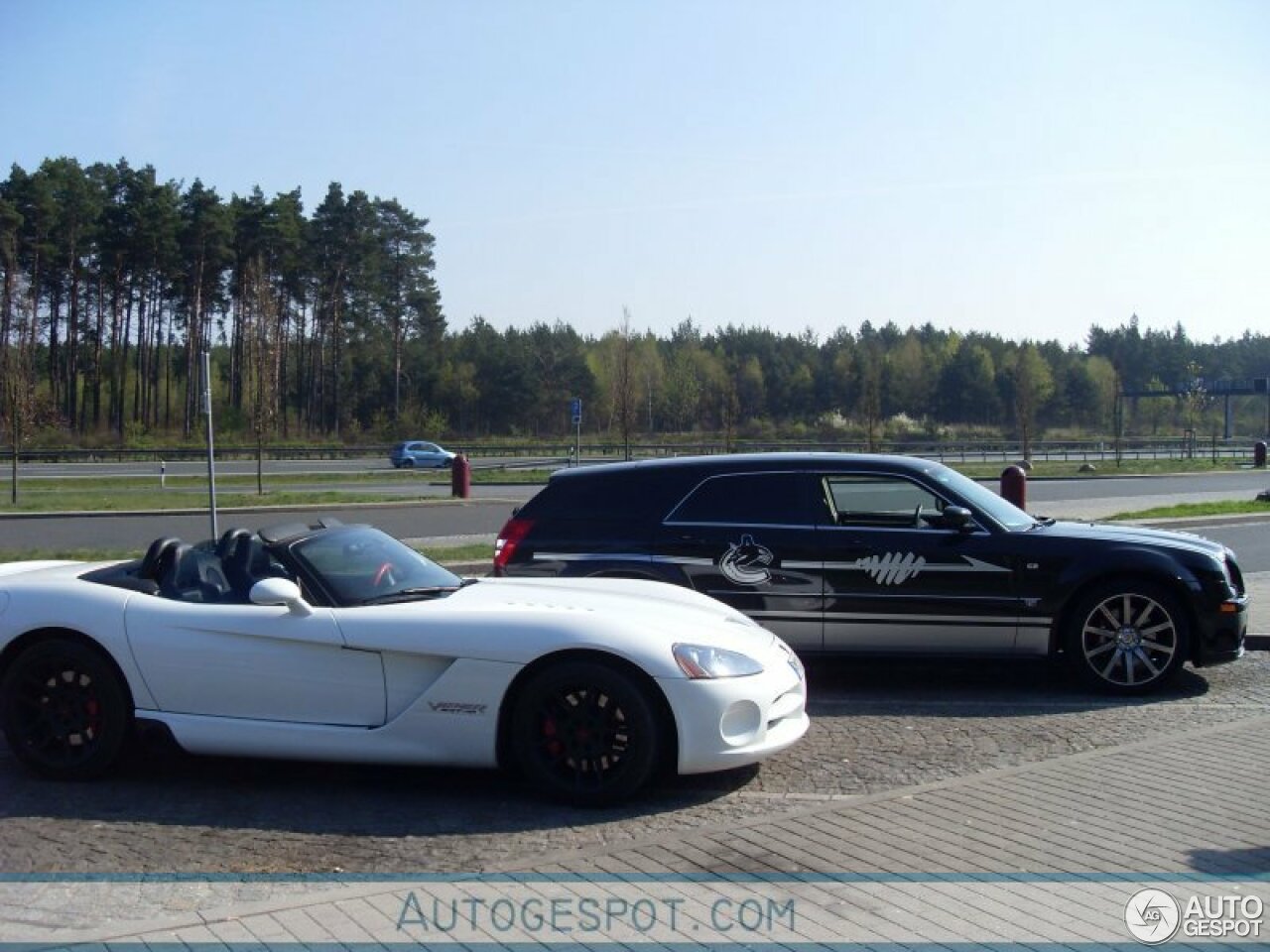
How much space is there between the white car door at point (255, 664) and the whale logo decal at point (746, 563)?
9.79 ft

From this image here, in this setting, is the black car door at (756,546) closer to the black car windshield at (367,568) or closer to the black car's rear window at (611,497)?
the black car's rear window at (611,497)

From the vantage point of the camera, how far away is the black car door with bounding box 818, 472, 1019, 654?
7.95 meters

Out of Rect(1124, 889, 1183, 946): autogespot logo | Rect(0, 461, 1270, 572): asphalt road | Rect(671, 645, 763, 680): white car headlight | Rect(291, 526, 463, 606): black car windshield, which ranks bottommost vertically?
Rect(1124, 889, 1183, 946): autogespot logo

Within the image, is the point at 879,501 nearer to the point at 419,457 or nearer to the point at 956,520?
the point at 956,520

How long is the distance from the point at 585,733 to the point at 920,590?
10.3ft

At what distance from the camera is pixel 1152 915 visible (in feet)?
13.7

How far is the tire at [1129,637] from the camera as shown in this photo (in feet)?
26.0

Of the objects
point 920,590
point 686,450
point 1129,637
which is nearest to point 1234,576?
point 1129,637

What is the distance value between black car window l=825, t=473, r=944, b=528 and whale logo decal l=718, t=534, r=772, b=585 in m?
0.55

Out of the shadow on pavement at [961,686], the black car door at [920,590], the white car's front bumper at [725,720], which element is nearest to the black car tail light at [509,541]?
the black car door at [920,590]

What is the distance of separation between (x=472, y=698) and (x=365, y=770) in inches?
40.1

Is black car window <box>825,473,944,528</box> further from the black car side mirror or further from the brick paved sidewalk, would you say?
the brick paved sidewalk

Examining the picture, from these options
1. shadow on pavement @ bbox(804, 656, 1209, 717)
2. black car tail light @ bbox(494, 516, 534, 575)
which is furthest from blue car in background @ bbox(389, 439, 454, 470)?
shadow on pavement @ bbox(804, 656, 1209, 717)

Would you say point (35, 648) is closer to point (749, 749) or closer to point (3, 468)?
point (749, 749)
